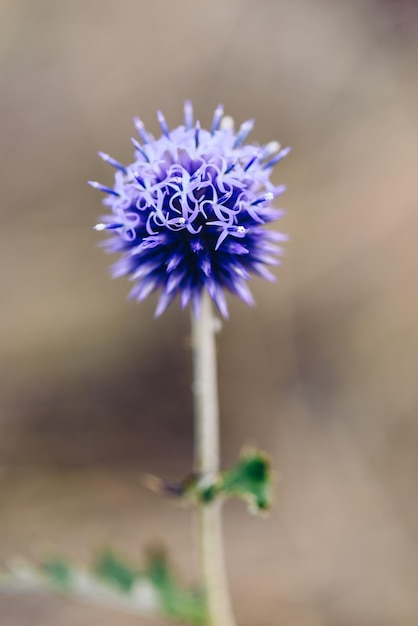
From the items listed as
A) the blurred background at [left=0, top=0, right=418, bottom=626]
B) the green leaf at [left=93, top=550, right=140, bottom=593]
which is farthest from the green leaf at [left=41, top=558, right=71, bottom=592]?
the blurred background at [left=0, top=0, right=418, bottom=626]

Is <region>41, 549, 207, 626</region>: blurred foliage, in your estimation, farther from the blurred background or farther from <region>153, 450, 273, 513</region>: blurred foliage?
the blurred background

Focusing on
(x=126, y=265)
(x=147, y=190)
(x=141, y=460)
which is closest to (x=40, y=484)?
(x=141, y=460)

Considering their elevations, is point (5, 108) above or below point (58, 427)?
above

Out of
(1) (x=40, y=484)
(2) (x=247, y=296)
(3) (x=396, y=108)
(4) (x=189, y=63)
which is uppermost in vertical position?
(4) (x=189, y=63)

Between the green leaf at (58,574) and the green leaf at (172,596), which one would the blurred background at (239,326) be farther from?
the green leaf at (58,574)

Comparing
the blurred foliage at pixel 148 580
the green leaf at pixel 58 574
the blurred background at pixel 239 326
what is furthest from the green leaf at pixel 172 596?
the blurred background at pixel 239 326

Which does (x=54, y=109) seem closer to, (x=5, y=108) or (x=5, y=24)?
(x=5, y=108)
